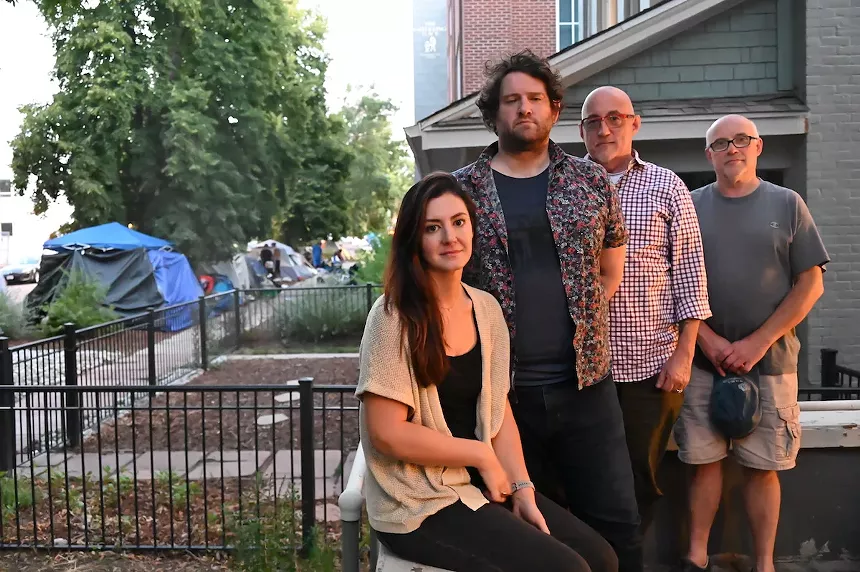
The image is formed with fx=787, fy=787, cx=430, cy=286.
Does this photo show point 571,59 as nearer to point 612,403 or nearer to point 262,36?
point 612,403

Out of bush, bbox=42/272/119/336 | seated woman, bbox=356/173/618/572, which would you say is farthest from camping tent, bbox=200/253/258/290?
seated woman, bbox=356/173/618/572

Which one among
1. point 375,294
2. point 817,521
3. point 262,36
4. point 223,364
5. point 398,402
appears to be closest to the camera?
point 398,402

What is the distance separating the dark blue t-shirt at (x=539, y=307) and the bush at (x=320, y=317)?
496 inches

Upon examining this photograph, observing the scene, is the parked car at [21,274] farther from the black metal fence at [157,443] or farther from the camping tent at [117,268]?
the black metal fence at [157,443]

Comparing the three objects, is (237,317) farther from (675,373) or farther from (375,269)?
(675,373)

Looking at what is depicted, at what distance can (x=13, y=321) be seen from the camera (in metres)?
16.3

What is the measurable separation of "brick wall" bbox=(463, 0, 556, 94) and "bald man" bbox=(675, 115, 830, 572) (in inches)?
610

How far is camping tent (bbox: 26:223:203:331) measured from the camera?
19641 millimetres

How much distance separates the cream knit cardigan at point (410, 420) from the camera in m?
2.22

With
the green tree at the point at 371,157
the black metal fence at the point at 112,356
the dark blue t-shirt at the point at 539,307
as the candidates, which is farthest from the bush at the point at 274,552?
the green tree at the point at 371,157

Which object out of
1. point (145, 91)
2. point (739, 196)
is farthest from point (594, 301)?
point (145, 91)

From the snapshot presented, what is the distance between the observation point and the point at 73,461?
728 centimetres

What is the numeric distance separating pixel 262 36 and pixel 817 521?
2765 cm

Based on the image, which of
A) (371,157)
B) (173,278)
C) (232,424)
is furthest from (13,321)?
(371,157)
